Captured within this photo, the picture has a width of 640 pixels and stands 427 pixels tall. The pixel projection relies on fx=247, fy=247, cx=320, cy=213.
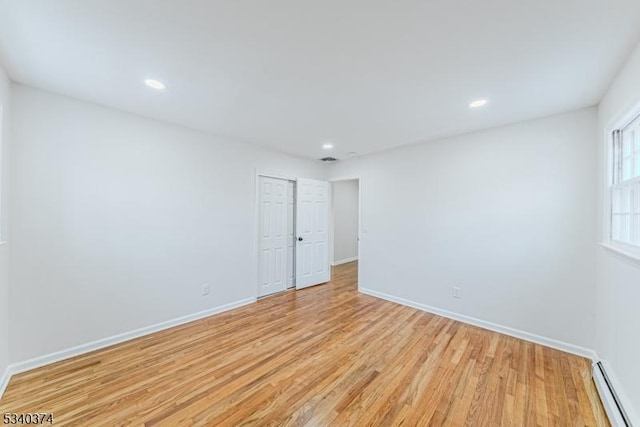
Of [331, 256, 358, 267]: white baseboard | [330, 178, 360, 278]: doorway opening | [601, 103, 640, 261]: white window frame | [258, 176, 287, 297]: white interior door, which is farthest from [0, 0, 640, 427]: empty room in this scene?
[330, 178, 360, 278]: doorway opening

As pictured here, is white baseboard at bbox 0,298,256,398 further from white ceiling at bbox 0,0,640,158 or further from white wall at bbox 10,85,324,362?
white ceiling at bbox 0,0,640,158

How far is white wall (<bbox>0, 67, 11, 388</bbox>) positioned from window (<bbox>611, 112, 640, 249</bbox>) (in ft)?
15.5

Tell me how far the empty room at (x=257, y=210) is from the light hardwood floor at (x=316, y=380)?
21 mm

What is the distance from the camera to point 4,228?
2033mm

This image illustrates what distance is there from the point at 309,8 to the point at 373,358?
9.20 feet

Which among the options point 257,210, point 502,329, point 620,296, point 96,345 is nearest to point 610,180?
point 620,296

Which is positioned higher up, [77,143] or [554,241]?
[77,143]

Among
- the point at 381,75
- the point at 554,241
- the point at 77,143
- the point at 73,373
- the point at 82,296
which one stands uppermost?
the point at 381,75

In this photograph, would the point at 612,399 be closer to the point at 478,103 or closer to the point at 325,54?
the point at 478,103

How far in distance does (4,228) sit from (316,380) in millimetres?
2869

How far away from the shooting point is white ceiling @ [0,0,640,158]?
1353 millimetres

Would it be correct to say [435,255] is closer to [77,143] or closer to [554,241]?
[554,241]

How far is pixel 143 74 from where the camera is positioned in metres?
1.99

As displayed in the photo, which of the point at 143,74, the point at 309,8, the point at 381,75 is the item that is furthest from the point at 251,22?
the point at 143,74
